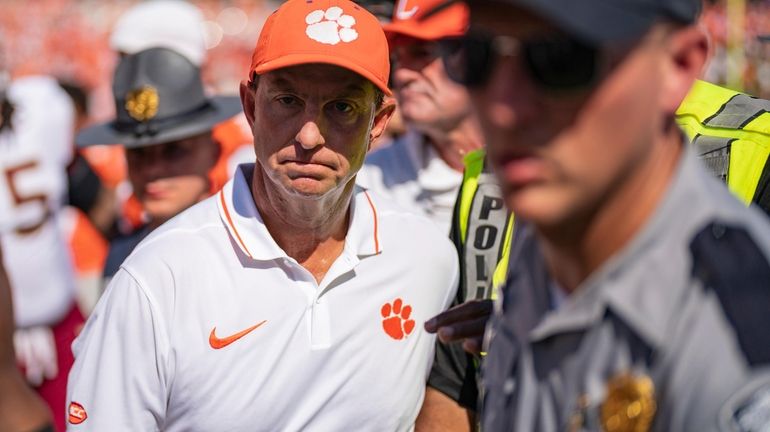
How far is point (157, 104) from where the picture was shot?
5.19 metres

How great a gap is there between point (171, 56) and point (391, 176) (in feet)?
4.01

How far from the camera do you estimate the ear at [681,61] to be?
5.56ft

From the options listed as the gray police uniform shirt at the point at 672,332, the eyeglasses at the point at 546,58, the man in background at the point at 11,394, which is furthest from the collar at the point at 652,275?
the man in background at the point at 11,394

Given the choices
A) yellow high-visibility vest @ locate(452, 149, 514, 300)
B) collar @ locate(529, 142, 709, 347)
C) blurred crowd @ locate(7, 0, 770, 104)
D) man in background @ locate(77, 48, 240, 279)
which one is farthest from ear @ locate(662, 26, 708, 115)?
blurred crowd @ locate(7, 0, 770, 104)

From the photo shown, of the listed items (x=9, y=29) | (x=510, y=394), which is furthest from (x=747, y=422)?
(x=9, y=29)

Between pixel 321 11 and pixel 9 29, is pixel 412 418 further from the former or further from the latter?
pixel 9 29

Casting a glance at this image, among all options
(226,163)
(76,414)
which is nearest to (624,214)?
(76,414)

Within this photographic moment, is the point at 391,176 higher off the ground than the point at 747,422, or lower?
lower

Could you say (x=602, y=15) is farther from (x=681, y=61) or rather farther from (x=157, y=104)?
(x=157, y=104)

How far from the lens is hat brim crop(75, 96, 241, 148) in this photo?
5.10 metres

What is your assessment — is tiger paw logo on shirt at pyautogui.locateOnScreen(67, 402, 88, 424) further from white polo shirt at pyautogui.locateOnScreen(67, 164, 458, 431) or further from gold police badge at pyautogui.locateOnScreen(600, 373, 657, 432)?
gold police badge at pyautogui.locateOnScreen(600, 373, 657, 432)

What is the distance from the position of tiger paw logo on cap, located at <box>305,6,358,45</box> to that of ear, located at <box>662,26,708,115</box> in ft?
5.01

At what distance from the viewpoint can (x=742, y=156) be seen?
289cm

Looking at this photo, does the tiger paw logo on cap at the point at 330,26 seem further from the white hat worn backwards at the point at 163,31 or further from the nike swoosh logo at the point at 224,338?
the white hat worn backwards at the point at 163,31
